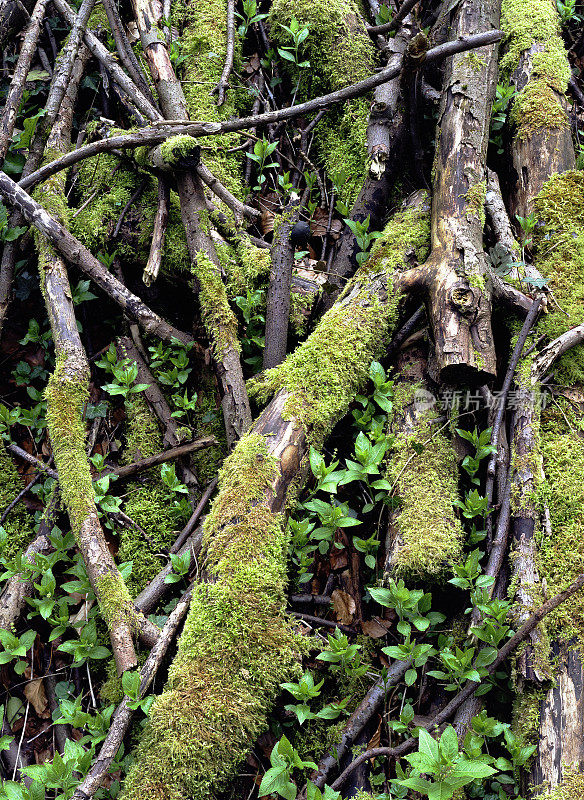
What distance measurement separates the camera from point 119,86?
4.48 meters

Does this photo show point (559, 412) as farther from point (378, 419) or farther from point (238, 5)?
point (238, 5)

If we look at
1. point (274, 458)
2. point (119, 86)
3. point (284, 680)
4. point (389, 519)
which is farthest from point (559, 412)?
point (119, 86)

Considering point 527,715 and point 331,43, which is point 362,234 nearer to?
point 331,43

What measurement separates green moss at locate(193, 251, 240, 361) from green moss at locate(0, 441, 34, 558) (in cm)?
155

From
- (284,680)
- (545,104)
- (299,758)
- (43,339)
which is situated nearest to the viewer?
(299,758)

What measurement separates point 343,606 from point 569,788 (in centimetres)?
123

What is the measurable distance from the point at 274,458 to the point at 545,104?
3439 mm

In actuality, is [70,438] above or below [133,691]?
above

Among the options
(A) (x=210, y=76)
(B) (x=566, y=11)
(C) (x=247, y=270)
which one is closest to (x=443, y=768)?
(C) (x=247, y=270)

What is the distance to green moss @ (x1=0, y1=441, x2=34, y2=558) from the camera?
3558 millimetres

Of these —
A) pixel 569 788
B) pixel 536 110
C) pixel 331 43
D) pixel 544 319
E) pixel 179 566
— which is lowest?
pixel 569 788

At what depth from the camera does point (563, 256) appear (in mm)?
3645

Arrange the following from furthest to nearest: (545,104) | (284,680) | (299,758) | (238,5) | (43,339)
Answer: (238,5)
(545,104)
(43,339)
(284,680)
(299,758)

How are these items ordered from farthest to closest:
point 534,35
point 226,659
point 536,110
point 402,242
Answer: point 534,35 → point 536,110 → point 402,242 → point 226,659
